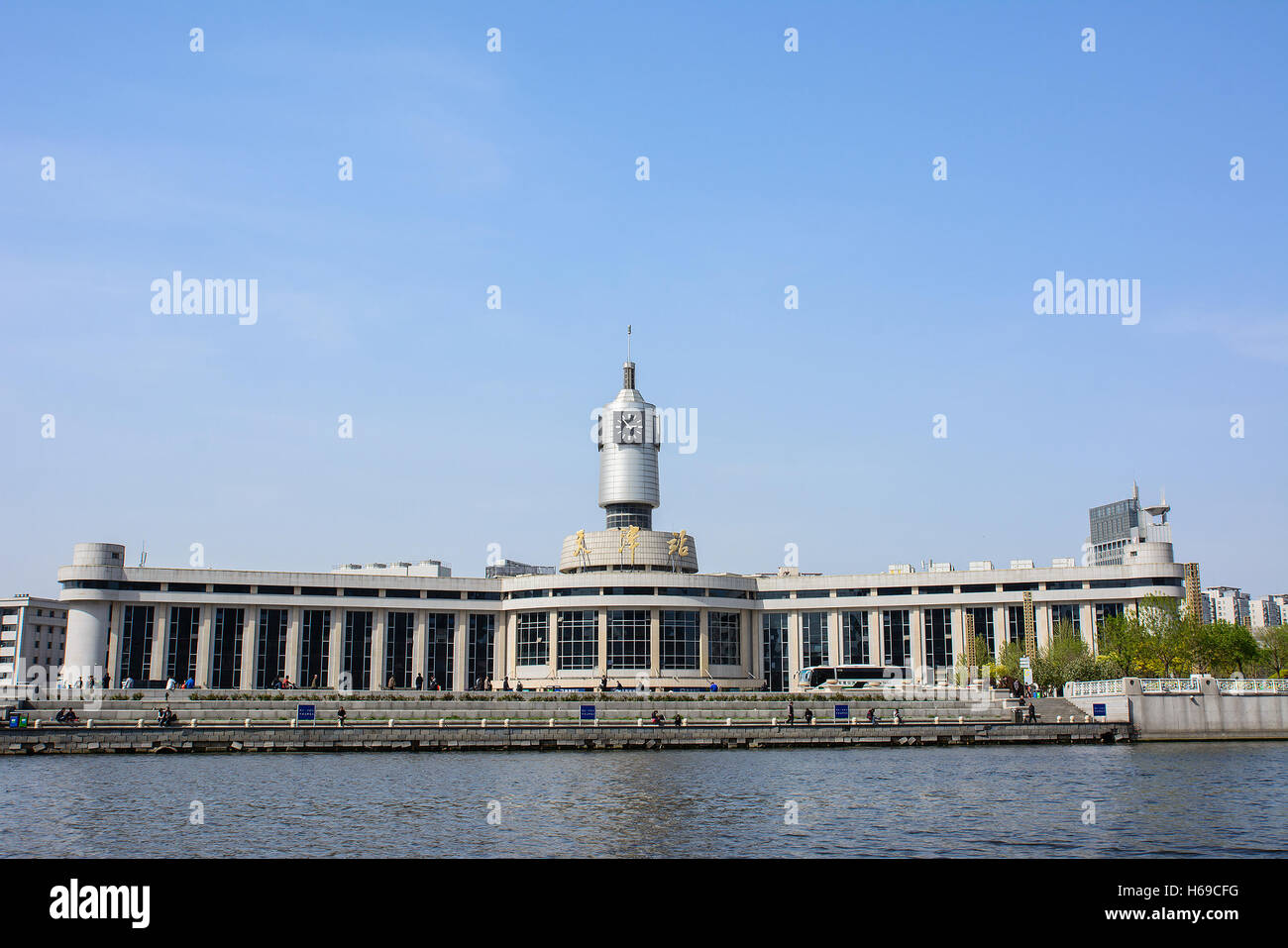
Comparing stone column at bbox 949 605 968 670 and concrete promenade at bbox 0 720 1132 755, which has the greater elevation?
stone column at bbox 949 605 968 670

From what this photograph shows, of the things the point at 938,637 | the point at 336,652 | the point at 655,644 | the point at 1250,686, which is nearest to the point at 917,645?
the point at 938,637

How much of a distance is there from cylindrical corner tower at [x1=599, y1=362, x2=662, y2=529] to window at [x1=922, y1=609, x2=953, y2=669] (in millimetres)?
37615

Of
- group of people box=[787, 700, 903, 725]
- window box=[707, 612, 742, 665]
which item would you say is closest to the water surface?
group of people box=[787, 700, 903, 725]

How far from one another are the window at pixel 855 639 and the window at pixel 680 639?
20047 mm

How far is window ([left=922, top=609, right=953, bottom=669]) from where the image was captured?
134500 millimetres

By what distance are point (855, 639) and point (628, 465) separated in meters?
36.6

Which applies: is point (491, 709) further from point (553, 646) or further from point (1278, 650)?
point (1278, 650)

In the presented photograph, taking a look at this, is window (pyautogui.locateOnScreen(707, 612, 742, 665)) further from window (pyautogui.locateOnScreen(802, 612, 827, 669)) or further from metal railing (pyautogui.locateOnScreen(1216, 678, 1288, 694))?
metal railing (pyautogui.locateOnScreen(1216, 678, 1288, 694))

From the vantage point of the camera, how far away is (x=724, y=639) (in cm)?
13562

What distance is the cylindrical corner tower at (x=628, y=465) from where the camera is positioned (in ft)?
479
